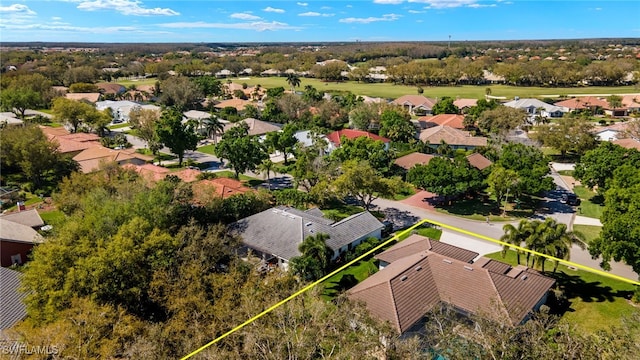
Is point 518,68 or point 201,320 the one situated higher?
point 518,68

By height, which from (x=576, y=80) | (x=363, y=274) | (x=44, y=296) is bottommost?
(x=363, y=274)

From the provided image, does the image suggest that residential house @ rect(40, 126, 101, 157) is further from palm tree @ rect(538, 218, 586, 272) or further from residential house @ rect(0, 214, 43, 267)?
palm tree @ rect(538, 218, 586, 272)

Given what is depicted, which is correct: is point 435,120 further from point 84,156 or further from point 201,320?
point 201,320

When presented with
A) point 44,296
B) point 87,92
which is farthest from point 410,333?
point 87,92

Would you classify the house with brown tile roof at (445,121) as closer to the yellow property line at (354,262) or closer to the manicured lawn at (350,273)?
the yellow property line at (354,262)

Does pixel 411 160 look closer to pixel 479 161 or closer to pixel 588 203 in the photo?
pixel 479 161

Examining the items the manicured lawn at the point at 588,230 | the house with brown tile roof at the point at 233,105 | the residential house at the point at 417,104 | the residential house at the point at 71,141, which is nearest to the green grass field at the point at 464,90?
the residential house at the point at 417,104
